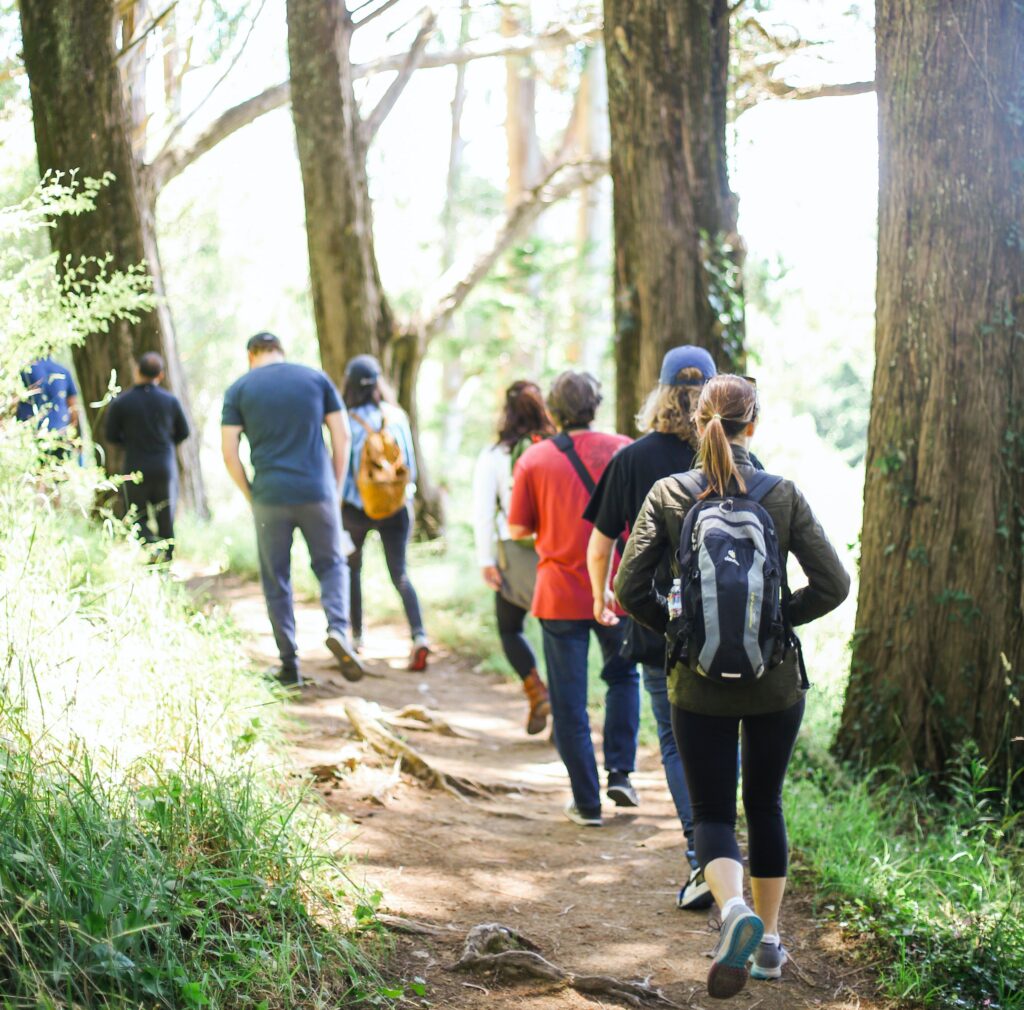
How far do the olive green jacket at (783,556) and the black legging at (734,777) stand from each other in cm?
9

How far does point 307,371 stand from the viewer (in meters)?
7.60

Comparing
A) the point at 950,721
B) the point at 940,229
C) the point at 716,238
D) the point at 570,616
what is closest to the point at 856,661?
the point at 950,721

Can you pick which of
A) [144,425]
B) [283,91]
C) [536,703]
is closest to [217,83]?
[283,91]

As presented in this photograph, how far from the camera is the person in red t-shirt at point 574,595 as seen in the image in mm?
5922

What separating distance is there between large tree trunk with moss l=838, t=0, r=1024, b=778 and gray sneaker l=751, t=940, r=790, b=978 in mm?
1927

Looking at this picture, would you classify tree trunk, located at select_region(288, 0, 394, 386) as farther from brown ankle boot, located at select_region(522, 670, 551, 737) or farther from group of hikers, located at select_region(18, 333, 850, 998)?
brown ankle boot, located at select_region(522, 670, 551, 737)

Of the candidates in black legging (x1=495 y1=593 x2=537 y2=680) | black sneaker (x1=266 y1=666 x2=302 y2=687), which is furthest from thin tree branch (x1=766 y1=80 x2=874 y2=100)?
black sneaker (x1=266 y1=666 x2=302 y2=687)

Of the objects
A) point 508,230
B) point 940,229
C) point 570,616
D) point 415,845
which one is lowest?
point 415,845

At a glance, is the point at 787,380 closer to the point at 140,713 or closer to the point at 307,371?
the point at 307,371

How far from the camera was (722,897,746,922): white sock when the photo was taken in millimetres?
3711

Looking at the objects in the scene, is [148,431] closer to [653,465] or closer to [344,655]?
[344,655]

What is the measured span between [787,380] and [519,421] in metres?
32.3

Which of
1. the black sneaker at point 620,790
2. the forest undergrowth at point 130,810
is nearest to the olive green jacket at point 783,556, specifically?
the forest undergrowth at point 130,810

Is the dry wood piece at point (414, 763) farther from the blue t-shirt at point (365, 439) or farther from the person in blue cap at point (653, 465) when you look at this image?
the blue t-shirt at point (365, 439)
